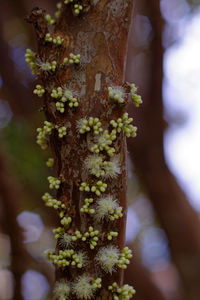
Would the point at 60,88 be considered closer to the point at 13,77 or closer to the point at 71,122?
the point at 71,122

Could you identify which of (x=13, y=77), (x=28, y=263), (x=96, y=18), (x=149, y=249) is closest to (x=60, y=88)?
(x=96, y=18)

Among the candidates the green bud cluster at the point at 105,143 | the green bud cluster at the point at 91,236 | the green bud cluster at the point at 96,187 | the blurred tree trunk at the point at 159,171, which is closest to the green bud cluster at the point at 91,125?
the green bud cluster at the point at 105,143

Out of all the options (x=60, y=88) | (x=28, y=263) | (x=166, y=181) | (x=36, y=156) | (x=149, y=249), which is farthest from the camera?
(x=149, y=249)

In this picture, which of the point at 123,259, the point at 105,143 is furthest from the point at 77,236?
the point at 105,143

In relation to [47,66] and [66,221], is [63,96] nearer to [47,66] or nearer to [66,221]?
[47,66]

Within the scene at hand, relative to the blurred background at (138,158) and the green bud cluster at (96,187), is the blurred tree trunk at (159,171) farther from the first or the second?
the green bud cluster at (96,187)

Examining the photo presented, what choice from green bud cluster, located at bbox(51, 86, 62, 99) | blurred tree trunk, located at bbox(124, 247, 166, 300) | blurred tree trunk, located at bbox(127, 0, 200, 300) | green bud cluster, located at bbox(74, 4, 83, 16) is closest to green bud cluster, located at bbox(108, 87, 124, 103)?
green bud cluster, located at bbox(51, 86, 62, 99)

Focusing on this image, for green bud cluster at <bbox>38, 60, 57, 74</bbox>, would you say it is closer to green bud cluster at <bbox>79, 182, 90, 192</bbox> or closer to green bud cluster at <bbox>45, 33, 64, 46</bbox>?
green bud cluster at <bbox>45, 33, 64, 46</bbox>
